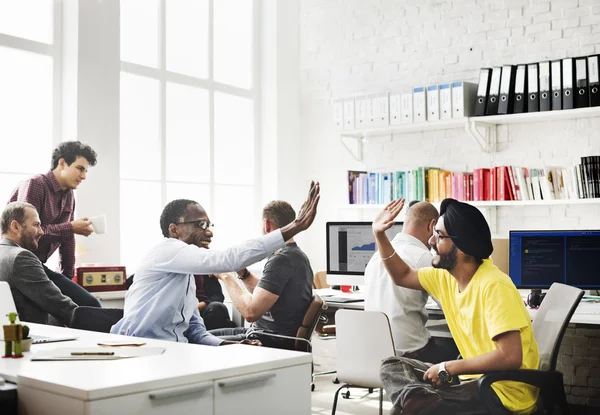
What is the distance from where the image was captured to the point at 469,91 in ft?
19.5

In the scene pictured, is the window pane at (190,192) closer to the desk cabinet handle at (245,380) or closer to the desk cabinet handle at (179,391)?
Result: the desk cabinet handle at (245,380)

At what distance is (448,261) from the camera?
269cm

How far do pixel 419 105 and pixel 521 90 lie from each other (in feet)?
2.73

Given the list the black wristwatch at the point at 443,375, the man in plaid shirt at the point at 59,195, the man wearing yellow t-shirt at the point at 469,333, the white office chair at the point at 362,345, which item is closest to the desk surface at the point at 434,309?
the white office chair at the point at 362,345

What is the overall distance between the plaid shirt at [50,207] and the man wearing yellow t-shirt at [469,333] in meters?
2.42

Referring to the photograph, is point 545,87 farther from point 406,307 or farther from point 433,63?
point 406,307

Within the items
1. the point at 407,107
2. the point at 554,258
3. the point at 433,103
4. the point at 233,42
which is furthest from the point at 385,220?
the point at 233,42

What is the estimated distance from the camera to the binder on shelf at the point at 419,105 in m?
6.07

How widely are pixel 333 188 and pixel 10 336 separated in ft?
16.7

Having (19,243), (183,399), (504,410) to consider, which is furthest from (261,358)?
(19,243)

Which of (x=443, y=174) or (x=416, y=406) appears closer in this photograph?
(x=416, y=406)

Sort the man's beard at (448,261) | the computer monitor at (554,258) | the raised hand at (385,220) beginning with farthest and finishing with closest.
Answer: the computer monitor at (554,258)
the raised hand at (385,220)
the man's beard at (448,261)

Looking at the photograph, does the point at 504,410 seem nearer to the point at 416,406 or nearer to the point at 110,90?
the point at 416,406

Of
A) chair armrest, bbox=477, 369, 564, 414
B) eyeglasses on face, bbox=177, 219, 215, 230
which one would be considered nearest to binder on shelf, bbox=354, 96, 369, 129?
eyeglasses on face, bbox=177, 219, 215, 230
